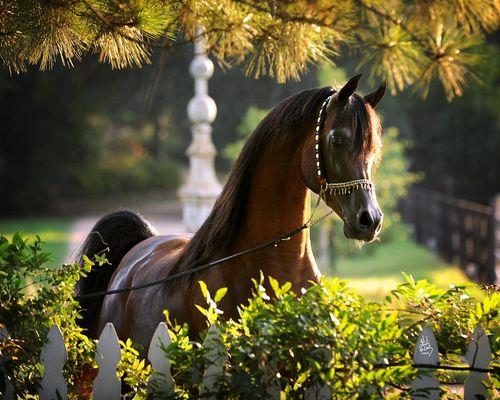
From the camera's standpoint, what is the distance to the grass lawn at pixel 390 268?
1466cm

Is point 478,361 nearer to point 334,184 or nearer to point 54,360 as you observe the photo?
point 334,184

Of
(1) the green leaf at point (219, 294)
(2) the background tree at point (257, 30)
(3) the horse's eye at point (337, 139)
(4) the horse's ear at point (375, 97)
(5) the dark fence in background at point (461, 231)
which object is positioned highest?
(2) the background tree at point (257, 30)

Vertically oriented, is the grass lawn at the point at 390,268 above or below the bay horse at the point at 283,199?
below

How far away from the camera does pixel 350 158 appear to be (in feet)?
12.6

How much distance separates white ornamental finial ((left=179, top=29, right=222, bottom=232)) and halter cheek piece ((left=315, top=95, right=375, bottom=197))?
21.4ft

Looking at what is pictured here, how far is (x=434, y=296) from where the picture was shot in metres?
3.62

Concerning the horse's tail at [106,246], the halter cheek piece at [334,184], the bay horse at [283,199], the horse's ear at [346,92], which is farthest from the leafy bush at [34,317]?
the horse's tail at [106,246]

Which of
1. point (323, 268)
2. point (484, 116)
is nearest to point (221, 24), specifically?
point (323, 268)

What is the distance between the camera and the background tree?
433 cm

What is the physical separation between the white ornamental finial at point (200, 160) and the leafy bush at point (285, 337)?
659 cm

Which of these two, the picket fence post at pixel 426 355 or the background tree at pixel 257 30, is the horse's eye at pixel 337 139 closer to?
the picket fence post at pixel 426 355

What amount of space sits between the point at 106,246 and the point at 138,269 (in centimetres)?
74

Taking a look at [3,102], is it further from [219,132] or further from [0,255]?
[0,255]

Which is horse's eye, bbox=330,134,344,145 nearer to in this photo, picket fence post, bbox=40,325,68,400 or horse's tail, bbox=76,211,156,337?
picket fence post, bbox=40,325,68,400
